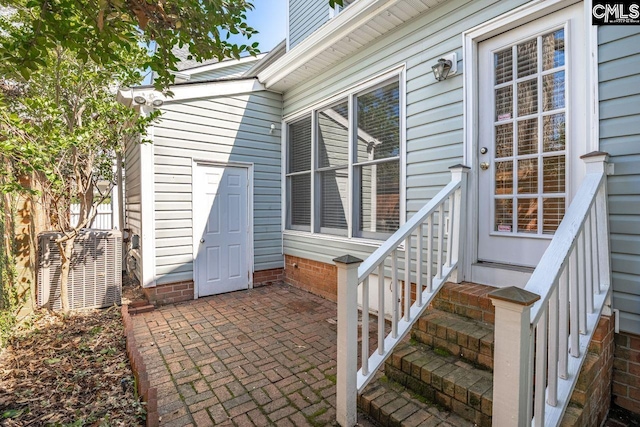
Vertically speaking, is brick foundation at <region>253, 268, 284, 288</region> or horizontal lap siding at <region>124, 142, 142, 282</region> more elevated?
horizontal lap siding at <region>124, 142, 142, 282</region>

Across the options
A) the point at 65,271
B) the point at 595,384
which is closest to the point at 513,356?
the point at 595,384

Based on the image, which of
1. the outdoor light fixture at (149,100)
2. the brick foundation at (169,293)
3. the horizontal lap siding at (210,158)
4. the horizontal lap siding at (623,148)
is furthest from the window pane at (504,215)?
the outdoor light fixture at (149,100)

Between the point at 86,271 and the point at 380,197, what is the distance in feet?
12.9

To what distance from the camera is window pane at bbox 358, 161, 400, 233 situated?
12.0 ft

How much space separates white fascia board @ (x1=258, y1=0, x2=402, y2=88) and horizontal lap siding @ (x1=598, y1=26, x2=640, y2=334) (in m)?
1.93

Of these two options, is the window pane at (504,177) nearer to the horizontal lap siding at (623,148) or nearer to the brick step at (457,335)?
the horizontal lap siding at (623,148)

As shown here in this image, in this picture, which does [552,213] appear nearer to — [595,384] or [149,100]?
[595,384]

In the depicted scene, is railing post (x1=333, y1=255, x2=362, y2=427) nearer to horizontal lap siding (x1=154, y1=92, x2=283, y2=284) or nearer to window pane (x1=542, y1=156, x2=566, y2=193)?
window pane (x1=542, y1=156, x2=566, y2=193)

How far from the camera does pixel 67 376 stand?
2572mm

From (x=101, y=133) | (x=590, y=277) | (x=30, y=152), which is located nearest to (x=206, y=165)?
(x=101, y=133)

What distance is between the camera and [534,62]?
2512mm

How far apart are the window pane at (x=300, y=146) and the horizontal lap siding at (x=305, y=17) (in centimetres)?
141

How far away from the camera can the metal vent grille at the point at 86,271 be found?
3869mm

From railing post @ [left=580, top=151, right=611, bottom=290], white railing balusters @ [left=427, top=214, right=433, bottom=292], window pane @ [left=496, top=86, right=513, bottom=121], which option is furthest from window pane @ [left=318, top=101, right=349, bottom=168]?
railing post @ [left=580, top=151, right=611, bottom=290]
